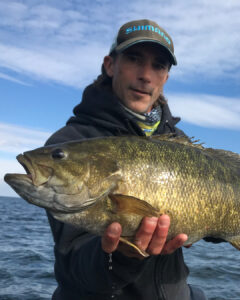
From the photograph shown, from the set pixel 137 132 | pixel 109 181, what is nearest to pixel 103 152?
pixel 109 181

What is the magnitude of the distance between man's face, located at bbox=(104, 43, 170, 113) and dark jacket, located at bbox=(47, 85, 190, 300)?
0.19m

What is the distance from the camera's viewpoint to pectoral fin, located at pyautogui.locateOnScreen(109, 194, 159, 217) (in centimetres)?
249

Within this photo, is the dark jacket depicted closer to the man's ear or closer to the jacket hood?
the jacket hood

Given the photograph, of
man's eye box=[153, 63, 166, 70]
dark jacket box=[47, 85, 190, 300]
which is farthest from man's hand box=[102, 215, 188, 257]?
man's eye box=[153, 63, 166, 70]

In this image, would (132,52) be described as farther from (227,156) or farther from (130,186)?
(130,186)

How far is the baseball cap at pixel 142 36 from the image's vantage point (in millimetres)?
3607

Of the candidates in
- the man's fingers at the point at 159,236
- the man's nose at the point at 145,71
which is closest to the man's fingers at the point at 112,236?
the man's fingers at the point at 159,236

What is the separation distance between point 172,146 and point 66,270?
1.51 meters

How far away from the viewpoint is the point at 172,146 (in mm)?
3033

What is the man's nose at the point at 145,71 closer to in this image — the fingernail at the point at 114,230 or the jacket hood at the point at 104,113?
the jacket hood at the point at 104,113

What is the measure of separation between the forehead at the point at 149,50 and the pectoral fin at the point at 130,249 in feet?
6.97

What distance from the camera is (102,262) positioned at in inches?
Result: 102

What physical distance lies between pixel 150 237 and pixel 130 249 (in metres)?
0.19

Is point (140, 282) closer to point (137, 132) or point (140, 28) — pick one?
point (137, 132)
